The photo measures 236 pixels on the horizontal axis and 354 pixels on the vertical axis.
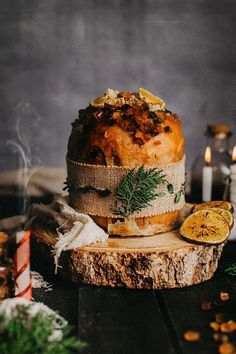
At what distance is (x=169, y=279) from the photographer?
2996 millimetres

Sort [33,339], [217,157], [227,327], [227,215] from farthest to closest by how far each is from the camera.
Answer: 1. [217,157]
2. [227,215]
3. [227,327]
4. [33,339]

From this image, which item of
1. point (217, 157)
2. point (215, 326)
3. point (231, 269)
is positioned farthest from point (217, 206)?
point (217, 157)

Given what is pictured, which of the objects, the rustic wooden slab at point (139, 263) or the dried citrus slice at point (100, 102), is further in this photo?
the dried citrus slice at point (100, 102)

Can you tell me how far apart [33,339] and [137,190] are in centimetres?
98

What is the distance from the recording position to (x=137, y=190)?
9.99 ft

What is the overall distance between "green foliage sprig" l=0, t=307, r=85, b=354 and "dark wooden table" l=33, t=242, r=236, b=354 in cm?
21

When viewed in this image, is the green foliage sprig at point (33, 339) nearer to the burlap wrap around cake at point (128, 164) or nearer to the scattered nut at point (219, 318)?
the scattered nut at point (219, 318)

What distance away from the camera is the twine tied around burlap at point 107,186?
3061 millimetres

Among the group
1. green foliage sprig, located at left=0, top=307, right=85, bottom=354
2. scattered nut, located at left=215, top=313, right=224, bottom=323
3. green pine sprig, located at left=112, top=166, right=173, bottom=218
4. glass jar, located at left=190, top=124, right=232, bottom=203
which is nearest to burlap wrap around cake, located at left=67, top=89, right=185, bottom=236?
green pine sprig, located at left=112, top=166, right=173, bottom=218

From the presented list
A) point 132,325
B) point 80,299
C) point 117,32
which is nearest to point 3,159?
point 117,32

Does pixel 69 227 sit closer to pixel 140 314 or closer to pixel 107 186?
pixel 107 186

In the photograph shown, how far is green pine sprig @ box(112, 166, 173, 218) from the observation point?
303 cm

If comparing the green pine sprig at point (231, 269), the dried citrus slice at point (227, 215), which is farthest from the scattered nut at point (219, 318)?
the dried citrus slice at point (227, 215)

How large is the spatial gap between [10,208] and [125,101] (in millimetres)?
1061
